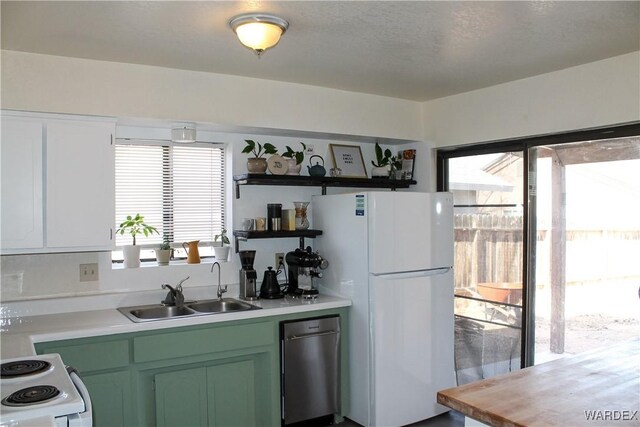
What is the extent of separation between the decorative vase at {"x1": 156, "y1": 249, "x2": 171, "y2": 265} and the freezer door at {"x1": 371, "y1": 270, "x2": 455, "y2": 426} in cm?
146

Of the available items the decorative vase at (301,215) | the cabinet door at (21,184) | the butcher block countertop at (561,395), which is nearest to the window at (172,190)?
the decorative vase at (301,215)

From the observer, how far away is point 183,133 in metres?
3.55

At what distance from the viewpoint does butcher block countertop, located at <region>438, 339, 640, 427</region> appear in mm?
1639

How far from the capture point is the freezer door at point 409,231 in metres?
3.63

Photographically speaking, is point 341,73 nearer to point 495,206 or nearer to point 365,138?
point 365,138

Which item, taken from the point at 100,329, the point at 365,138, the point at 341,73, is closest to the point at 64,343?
the point at 100,329

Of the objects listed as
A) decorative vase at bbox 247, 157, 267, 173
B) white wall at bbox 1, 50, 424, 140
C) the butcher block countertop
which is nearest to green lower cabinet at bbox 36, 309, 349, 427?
decorative vase at bbox 247, 157, 267, 173

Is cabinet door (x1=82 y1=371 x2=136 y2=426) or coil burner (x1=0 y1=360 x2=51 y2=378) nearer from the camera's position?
coil burner (x1=0 y1=360 x2=51 y2=378)

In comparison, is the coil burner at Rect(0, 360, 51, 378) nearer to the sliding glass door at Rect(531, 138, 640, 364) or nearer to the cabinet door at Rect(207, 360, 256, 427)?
the cabinet door at Rect(207, 360, 256, 427)

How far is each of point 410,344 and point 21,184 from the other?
105 inches

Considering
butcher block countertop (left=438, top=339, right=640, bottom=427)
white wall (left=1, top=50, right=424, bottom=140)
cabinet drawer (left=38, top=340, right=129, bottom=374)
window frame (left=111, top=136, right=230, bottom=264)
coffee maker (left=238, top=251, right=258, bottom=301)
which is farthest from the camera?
coffee maker (left=238, top=251, right=258, bottom=301)

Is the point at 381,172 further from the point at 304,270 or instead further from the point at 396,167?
the point at 304,270

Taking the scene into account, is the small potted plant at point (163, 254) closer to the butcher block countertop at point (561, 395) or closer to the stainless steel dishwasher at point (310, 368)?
the stainless steel dishwasher at point (310, 368)

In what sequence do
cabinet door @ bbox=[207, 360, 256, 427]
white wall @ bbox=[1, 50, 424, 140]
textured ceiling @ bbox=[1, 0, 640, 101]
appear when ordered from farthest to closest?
cabinet door @ bbox=[207, 360, 256, 427] → white wall @ bbox=[1, 50, 424, 140] → textured ceiling @ bbox=[1, 0, 640, 101]
